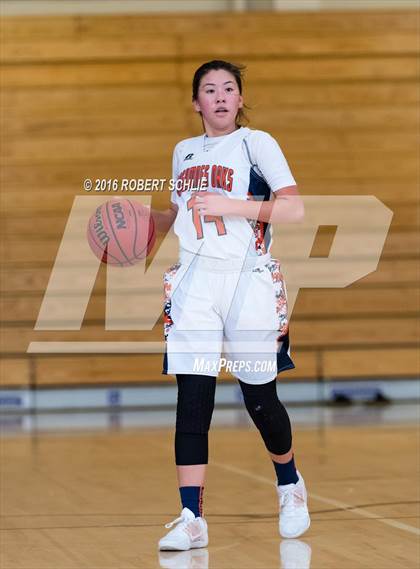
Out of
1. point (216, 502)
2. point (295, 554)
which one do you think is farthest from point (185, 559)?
point (216, 502)

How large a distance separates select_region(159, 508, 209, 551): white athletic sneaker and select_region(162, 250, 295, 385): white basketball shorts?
1.32 feet

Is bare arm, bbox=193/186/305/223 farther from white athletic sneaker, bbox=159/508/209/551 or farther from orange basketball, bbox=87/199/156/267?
white athletic sneaker, bbox=159/508/209/551

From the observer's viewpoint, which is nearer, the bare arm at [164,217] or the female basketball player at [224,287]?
the female basketball player at [224,287]

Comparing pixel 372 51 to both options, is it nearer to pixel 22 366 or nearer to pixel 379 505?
pixel 22 366

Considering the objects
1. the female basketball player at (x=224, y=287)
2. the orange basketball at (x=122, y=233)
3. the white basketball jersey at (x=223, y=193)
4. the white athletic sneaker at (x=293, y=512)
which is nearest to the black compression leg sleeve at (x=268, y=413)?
the female basketball player at (x=224, y=287)

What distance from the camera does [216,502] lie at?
4379 millimetres

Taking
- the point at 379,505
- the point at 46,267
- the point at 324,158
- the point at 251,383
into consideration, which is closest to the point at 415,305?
the point at 324,158

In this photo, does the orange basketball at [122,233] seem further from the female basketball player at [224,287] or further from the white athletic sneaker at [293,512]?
the white athletic sneaker at [293,512]

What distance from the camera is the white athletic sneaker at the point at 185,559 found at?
10.4 feet

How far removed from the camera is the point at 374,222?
9750mm

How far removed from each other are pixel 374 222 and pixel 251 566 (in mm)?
6826

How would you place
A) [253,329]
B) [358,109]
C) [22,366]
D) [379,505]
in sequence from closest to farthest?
[253,329]
[379,505]
[22,366]
[358,109]

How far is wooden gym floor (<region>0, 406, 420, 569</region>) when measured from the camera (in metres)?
3.30

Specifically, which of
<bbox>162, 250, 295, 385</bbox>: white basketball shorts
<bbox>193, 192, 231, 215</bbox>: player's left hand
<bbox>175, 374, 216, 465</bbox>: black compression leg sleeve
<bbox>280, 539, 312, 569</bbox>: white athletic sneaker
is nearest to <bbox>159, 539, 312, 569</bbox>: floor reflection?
<bbox>280, 539, 312, 569</bbox>: white athletic sneaker
